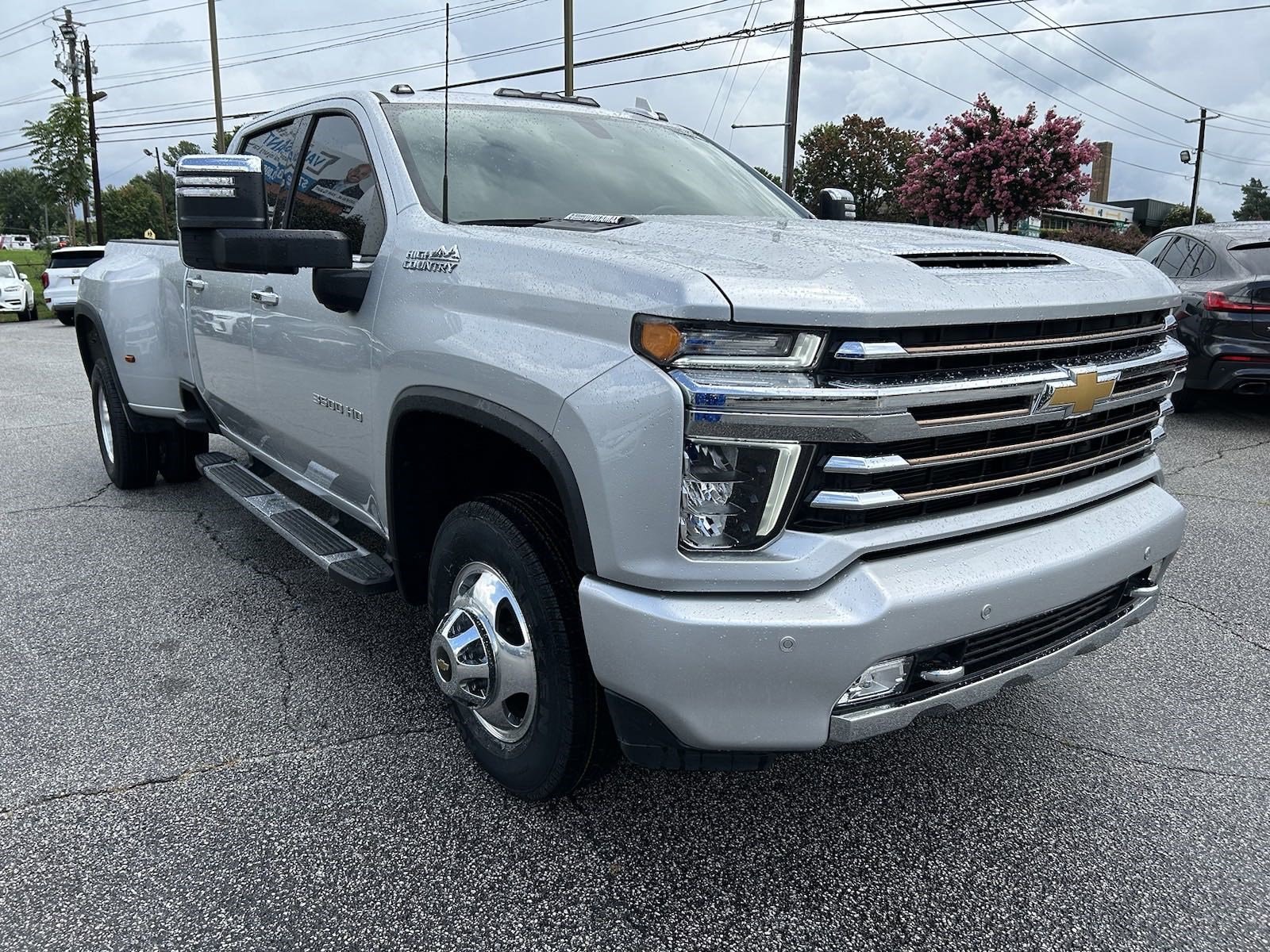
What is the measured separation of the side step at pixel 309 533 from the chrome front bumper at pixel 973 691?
1.60 metres

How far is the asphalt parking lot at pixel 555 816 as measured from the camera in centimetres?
222

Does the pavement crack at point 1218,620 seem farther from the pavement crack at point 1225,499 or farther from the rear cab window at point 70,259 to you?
the rear cab window at point 70,259

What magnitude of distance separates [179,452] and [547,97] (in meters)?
3.40

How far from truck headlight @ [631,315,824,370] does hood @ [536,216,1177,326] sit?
39 mm

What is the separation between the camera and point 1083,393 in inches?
89.7

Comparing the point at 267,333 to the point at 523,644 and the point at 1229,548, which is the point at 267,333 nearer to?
the point at 523,644

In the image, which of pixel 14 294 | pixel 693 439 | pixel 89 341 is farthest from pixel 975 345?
pixel 14 294

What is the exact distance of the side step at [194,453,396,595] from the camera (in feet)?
10.2

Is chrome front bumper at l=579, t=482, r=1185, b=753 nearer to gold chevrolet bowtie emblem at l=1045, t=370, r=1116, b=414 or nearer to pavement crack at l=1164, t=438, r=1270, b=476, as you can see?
gold chevrolet bowtie emblem at l=1045, t=370, r=1116, b=414

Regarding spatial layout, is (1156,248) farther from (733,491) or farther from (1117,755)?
(733,491)

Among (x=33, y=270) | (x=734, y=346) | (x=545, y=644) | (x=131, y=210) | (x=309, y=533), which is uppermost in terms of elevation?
(x=131, y=210)

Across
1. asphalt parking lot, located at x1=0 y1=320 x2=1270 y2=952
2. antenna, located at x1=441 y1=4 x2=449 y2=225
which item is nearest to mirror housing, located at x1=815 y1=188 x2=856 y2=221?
antenna, located at x1=441 y1=4 x2=449 y2=225

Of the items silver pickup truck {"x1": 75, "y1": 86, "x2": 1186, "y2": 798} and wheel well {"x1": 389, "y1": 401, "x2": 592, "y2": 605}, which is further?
wheel well {"x1": 389, "y1": 401, "x2": 592, "y2": 605}

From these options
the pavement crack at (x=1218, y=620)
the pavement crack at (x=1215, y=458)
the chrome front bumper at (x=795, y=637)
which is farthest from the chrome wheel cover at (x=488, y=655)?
the pavement crack at (x=1215, y=458)
